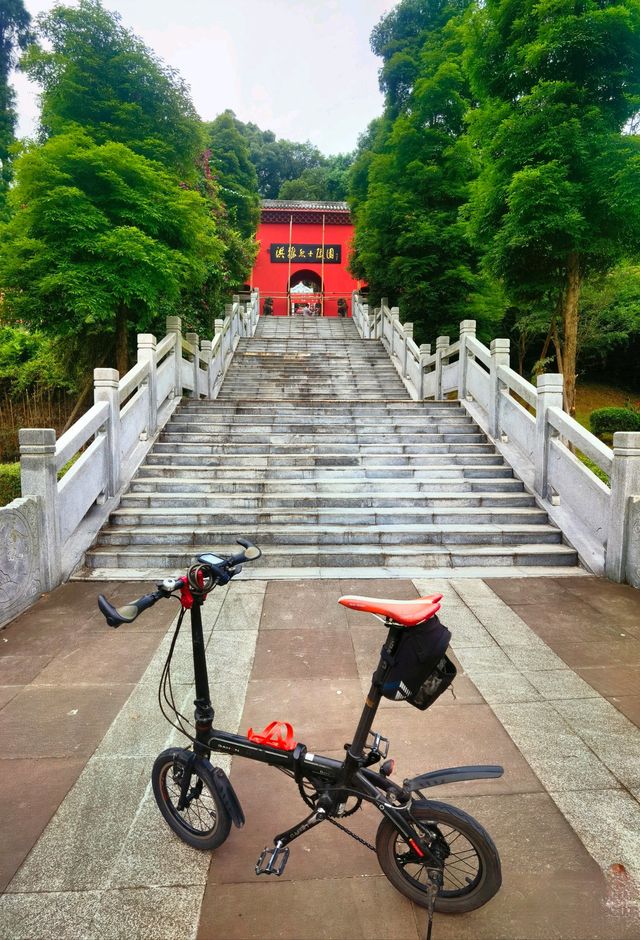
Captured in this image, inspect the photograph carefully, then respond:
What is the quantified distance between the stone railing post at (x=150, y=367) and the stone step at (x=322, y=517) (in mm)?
1956

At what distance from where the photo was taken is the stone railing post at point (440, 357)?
33.5 ft

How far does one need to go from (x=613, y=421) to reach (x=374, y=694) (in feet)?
46.8

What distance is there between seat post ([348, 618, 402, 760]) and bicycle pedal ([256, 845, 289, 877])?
0.40 m

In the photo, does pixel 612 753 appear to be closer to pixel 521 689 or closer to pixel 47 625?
pixel 521 689

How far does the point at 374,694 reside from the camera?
167 centimetres

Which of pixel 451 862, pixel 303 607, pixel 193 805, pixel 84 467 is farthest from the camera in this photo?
pixel 84 467

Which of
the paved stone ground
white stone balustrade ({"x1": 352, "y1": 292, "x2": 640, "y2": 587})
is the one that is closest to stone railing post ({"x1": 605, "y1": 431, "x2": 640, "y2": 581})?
white stone balustrade ({"x1": 352, "y1": 292, "x2": 640, "y2": 587})

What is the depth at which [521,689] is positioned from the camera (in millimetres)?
3164

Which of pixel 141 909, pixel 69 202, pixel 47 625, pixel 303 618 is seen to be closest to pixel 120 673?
pixel 47 625

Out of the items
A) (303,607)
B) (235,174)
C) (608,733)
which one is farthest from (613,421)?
(235,174)

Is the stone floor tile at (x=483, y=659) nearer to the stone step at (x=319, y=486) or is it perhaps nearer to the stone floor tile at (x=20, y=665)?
the stone floor tile at (x=20, y=665)

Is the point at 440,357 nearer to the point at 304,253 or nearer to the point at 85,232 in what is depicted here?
the point at 85,232

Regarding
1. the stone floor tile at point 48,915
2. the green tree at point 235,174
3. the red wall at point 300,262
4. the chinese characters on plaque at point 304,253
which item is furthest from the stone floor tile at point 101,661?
the chinese characters on plaque at point 304,253

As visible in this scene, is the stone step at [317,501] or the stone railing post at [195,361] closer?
the stone step at [317,501]
